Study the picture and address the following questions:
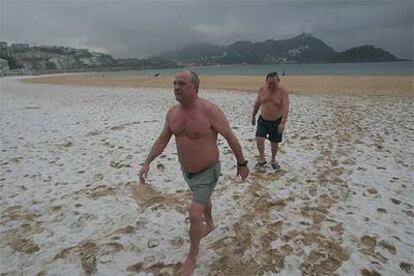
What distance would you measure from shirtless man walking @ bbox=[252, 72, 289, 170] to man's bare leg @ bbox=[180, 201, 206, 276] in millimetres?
3124

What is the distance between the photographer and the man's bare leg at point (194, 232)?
303cm

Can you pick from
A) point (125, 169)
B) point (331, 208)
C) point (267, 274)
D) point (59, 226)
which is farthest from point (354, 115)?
point (59, 226)

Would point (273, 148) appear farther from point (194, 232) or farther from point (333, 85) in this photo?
point (333, 85)

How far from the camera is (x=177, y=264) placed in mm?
3352

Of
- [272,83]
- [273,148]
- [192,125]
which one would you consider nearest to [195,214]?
[192,125]

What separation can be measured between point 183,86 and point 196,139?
0.53m

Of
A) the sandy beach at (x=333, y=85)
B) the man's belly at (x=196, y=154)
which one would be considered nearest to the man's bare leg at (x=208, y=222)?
the man's belly at (x=196, y=154)

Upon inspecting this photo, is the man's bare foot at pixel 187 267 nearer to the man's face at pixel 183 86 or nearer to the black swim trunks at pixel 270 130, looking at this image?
the man's face at pixel 183 86

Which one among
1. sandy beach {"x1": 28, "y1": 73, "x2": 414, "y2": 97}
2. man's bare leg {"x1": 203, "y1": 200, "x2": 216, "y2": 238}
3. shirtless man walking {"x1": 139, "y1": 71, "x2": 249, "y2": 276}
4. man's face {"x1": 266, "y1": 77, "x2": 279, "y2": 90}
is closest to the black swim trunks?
man's face {"x1": 266, "y1": 77, "x2": 279, "y2": 90}

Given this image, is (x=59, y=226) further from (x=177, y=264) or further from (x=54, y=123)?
(x=54, y=123)

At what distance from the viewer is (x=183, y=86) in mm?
2914

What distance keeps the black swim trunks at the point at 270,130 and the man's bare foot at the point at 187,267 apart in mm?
3333

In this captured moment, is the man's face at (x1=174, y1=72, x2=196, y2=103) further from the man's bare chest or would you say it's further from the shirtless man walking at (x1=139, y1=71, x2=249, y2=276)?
the man's bare chest

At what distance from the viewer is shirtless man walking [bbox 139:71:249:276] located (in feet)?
9.75
